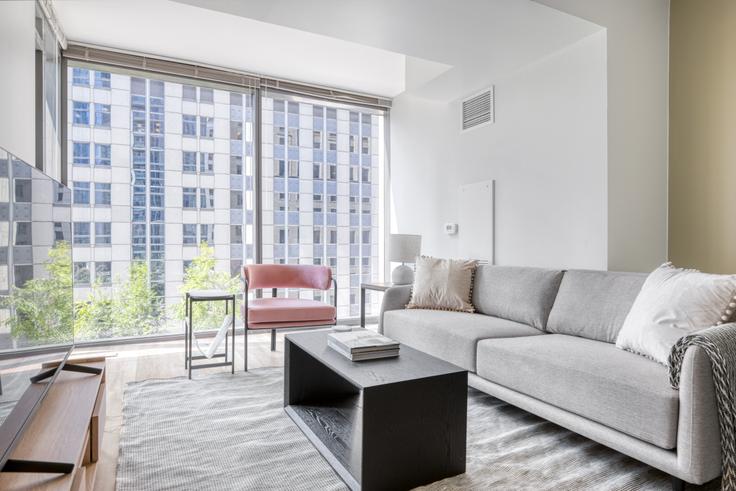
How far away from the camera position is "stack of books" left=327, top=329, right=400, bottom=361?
1985 millimetres

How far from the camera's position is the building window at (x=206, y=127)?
428cm

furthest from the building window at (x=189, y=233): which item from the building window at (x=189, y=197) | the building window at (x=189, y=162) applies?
the building window at (x=189, y=162)

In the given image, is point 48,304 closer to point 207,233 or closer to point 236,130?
point 207,233

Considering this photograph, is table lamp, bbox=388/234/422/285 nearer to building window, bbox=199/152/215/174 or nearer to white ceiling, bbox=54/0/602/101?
white ceiling, bbox=54/0/602/101

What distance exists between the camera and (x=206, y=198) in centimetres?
432

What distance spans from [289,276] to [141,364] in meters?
1.30

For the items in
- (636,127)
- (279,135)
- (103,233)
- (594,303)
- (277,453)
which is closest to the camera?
(277,453)

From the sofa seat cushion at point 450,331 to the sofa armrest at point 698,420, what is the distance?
43.5 inches

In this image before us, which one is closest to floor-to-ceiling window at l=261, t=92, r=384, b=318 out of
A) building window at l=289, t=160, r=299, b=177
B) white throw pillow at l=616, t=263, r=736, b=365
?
building window at l=289, t=160, r=299, b=177

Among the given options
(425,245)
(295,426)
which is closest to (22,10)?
(295,426)

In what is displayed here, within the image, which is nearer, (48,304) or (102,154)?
(48,304)

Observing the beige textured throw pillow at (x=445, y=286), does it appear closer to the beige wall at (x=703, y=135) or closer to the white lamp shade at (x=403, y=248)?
the white lamp shade at (x=403, y=248)

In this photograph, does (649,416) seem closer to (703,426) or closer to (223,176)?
(703,426)

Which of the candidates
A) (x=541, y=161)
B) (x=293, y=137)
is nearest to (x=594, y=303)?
(x=541, y=161)
